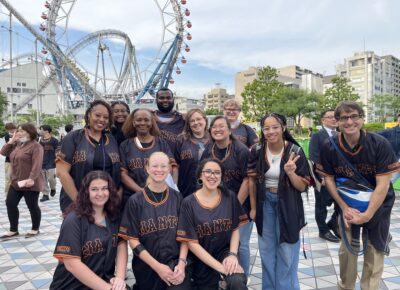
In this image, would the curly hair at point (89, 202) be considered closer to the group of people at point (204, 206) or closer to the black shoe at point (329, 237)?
the group of people at point (204, 206)

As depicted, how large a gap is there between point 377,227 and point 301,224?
1.90 ft

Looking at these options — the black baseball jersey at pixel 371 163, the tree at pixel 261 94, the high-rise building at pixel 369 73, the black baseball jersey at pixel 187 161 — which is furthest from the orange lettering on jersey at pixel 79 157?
the high-rise building at pixel 369 73

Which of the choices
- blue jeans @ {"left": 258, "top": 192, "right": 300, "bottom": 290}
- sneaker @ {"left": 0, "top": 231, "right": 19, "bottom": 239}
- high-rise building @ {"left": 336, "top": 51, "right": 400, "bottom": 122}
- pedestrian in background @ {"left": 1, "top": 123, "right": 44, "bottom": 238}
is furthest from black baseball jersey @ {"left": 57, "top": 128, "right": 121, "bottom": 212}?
high-rise building @ {"left": 336, "top": 51, "right": 400, "bottom": 122}

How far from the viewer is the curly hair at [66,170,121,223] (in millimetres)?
2418

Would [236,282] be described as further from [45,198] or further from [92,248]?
[45,198]

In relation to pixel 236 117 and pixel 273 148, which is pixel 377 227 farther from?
pixel 236 117

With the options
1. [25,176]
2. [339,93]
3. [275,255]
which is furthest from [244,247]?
[339,93]

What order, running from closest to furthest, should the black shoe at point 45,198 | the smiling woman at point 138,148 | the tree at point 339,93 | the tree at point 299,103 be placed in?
1. the smiling woman at point 138,148
2. the black shoe at point 45,198
3. the tree at point 339,93
4. the tree at point 299,103

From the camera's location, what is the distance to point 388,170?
2480 millimetres

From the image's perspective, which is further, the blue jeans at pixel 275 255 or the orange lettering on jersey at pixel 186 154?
the orange lettering on jersey at pixel 186 154

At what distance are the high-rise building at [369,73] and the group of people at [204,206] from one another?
8140 cm

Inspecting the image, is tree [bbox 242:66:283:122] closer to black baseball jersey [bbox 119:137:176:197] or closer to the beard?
the beard

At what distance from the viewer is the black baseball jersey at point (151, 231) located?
8.41 feet

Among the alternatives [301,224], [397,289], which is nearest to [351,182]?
[301,224]
